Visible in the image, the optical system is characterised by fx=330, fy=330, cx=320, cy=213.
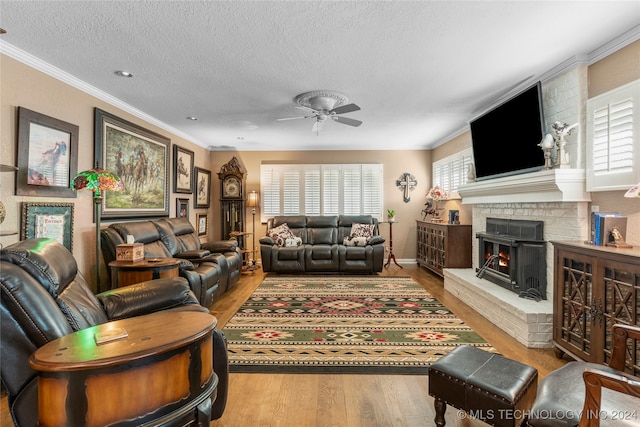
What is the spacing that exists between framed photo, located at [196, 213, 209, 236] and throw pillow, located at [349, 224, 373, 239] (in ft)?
9.90

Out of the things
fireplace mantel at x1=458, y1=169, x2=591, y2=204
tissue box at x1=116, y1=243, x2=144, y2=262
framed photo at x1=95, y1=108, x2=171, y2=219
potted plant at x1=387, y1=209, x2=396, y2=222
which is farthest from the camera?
potted plant at x1=387, y1=209, x2=396, y2=222

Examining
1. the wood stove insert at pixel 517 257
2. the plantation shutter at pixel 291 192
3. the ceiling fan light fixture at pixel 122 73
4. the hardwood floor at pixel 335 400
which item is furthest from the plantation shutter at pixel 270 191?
the hardwood floor at pixel 335 400

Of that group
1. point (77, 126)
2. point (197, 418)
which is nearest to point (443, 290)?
point (197, 418)

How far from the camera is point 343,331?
338 centimetres

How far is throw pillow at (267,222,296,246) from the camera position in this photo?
6.43 meters

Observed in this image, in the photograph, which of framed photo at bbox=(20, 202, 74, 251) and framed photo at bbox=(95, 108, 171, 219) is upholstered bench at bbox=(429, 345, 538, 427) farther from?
framed photo at bbox=(95, 108, 171, 219)

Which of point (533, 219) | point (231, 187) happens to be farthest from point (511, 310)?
point (231, 187)

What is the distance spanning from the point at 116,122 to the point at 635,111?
510cm

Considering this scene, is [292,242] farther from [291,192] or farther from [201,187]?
[201,187]

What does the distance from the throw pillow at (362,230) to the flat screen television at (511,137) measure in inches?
99.3

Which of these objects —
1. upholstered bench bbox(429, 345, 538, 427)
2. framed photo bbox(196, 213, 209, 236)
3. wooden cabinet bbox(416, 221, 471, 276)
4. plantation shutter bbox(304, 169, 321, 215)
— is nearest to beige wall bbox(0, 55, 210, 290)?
framed photo bbox(196, 213, 209, 236)

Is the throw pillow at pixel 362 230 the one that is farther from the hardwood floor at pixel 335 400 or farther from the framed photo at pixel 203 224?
the hardwood floor at pixel 335 400

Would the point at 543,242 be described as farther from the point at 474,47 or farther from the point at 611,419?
the point at 611,419

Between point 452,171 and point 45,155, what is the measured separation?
578 centimetres
